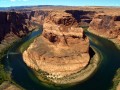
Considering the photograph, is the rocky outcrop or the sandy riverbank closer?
the sandy riverbank

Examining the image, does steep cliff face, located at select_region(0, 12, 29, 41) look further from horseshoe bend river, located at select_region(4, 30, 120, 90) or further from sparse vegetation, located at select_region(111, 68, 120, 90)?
sparse vegetation, located at select_region(111, 68, 120, 90)

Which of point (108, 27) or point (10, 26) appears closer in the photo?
point (108, 27)

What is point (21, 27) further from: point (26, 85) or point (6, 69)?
point (26, 85)

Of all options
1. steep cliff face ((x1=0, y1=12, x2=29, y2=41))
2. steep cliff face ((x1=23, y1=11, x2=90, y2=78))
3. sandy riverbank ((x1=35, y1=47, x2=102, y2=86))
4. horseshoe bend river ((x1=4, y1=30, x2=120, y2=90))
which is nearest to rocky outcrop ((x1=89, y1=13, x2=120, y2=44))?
horseshoe bend river ((x1=4, y1=30, x2=120, y2=90))

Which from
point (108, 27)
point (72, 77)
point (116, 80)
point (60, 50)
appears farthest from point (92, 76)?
point (108, 27)

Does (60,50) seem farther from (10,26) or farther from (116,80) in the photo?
(10,26)

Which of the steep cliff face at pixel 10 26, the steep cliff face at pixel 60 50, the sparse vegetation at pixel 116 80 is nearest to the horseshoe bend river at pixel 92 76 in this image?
the sparse vegetation at pixel 116 80
